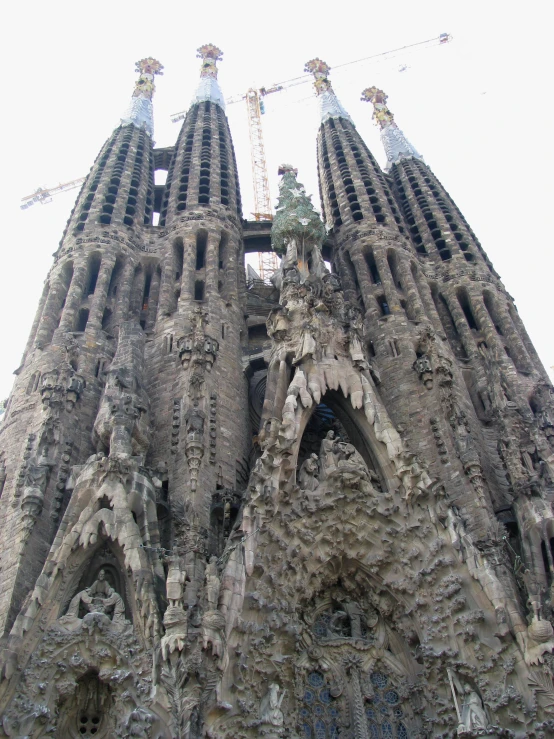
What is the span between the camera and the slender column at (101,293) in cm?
2136

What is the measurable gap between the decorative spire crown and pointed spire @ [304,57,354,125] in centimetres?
1326

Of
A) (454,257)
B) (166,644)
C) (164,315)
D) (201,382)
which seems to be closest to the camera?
(166,644)

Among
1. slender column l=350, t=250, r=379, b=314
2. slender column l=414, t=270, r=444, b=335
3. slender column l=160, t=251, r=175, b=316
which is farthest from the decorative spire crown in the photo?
slender column l=414, t=270, r=444, b=335

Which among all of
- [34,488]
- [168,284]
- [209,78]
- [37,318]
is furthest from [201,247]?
[209,78]

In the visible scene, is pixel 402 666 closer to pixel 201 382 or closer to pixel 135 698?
pixel 135 698

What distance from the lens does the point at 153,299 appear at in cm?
2378

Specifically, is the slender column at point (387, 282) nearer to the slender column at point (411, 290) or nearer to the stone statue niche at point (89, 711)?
the slender column at point (411, 290)

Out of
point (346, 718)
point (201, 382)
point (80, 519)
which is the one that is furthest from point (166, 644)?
point (201, 382)

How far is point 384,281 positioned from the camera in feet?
83.5

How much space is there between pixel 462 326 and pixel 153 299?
10.1 metres

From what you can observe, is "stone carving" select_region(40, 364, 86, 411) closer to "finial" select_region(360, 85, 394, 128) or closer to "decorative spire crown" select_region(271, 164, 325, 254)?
"decorative spire crown" select_region(271, 164, 325, 254)

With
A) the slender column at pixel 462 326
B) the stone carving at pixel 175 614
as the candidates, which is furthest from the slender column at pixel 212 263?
the stone carving at pixel 175 614

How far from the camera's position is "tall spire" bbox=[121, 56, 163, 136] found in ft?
108

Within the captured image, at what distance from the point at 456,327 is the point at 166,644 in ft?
52.8
